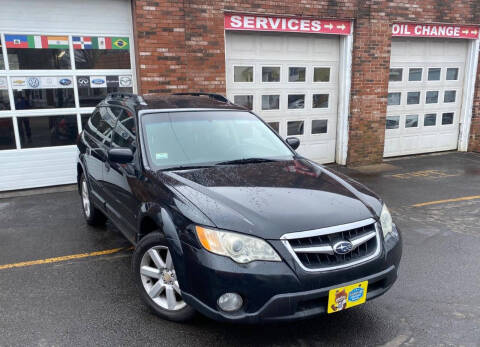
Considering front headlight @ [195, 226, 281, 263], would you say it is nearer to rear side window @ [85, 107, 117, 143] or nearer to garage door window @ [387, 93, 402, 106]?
rear side window @ [85, 107, 117, 143]

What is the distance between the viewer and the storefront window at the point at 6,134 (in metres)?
7.05

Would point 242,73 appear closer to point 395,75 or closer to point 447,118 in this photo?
point 395,75

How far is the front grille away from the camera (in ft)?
8.40

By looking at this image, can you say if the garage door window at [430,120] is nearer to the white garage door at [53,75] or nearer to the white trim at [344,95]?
the white trim at [344,95]

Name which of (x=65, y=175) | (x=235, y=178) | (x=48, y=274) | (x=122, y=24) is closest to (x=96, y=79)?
(x=122, y=24)

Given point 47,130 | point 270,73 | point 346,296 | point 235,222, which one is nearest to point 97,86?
point 47,130

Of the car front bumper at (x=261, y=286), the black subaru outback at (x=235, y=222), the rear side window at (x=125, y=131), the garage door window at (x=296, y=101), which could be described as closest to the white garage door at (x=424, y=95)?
the garage door window at (x=296, y=101)

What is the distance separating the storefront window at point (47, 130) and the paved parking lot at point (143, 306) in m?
1.68

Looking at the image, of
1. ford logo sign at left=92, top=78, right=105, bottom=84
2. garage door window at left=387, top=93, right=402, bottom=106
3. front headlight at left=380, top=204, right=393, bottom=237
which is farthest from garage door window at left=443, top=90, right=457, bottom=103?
front headlight at left=380, top=204, right=393, bottom=237

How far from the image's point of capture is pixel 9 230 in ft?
17.3

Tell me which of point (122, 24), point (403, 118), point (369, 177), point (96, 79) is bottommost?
point (369, 177)

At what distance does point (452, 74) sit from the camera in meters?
10.4

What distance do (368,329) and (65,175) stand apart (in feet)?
20.9

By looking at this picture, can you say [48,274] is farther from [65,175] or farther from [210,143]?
[65,175]
